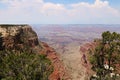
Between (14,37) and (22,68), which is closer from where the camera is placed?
(22,68)

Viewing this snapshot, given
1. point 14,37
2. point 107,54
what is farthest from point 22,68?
point 14,37

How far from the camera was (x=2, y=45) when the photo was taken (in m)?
46.1

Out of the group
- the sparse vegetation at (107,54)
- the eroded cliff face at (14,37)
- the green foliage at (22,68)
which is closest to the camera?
the green foliage at (22,68)

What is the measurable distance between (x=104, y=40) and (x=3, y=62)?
19.0 m

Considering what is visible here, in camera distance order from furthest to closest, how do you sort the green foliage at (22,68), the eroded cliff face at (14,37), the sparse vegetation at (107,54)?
the eroded cliff face at (14,37) < the sparse vegetation at (107,54) < the green foliage at (22,68)

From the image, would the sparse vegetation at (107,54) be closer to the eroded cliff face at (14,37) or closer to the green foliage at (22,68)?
the green foliage at (22,68)

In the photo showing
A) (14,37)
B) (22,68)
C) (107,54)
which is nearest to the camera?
(22,68)

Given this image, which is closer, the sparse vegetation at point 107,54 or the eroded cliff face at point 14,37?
the sparse vegetation at point 107,54

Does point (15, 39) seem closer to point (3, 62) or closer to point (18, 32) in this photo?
point (18, 32)

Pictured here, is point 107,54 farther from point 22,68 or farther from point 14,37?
point 14,37

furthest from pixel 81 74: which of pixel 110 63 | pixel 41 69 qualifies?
pixel 41 69

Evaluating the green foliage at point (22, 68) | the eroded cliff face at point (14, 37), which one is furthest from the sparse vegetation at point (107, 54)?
the eroded cliff face at point (14, 37)

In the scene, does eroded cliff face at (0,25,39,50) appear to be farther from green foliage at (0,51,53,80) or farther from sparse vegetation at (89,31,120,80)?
sparse vegetation at (89,31,120,80)

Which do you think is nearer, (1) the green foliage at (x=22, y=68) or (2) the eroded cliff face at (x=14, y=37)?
(1) the green foliage at (x=22, y=68)
